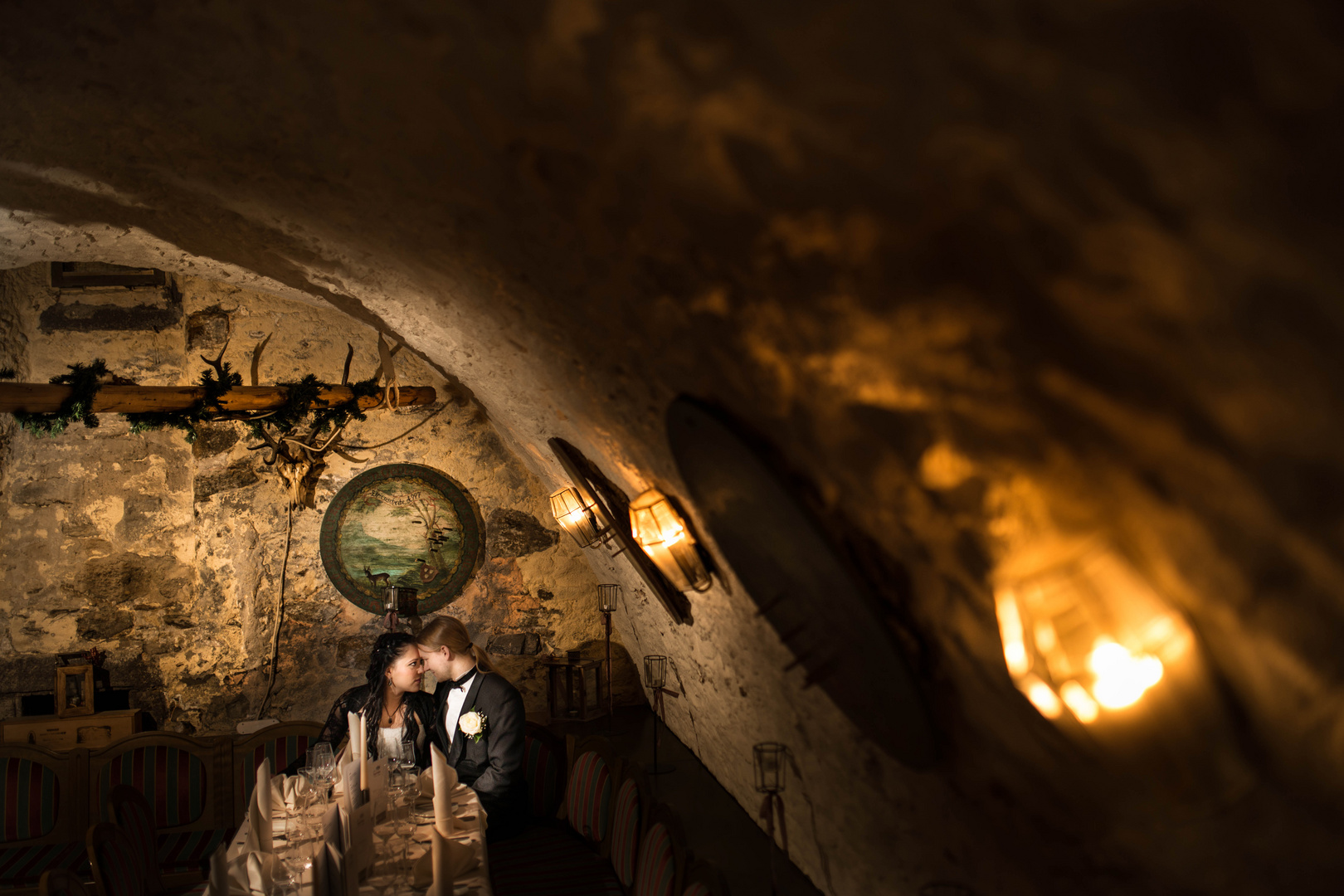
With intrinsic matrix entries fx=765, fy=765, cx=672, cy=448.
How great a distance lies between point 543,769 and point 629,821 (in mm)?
1172

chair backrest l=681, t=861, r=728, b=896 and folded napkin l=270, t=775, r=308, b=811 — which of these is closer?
chair backrest l=681, t=861, r=728, b=896

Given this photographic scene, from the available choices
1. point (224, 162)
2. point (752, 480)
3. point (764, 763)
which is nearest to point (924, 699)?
point (752, 480)

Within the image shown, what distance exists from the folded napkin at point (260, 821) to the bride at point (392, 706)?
100cm

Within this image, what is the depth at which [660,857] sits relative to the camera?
2693mm

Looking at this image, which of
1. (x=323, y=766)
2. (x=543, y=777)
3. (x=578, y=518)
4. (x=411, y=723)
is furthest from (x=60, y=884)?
(x=578, y=518)

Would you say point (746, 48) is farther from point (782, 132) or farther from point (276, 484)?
point (276, 484)

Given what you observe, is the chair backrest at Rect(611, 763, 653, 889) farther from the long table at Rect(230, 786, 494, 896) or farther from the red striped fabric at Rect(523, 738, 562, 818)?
the red striped fabric at Rect(523, 738, 562, 818)

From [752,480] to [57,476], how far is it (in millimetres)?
5602

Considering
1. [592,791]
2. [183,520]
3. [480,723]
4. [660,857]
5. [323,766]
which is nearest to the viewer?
[660,857]

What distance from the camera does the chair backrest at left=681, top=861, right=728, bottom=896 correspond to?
2.20m

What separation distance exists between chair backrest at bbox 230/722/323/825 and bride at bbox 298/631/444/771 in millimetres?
104

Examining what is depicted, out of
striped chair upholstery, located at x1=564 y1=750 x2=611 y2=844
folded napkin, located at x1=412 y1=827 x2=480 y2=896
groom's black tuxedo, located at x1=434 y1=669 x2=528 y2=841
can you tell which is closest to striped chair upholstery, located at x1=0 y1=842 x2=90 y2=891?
groom's black tuxedo, located at x1=434 y1=669 x2=528 y2=841

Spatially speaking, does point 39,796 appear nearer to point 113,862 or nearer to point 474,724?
point 113,862

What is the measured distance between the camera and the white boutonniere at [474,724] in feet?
13.7
